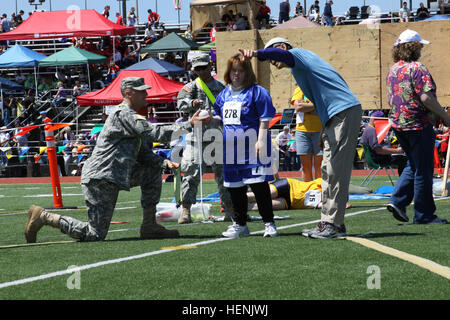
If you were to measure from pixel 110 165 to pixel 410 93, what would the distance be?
303 cm

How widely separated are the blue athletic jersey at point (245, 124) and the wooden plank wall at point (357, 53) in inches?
252

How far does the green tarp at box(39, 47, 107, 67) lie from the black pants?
27587mm

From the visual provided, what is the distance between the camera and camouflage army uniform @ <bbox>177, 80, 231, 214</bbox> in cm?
981

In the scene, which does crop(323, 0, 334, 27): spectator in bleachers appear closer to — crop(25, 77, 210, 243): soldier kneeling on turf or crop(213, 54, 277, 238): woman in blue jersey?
crop(213, 54, 277, 238): woman in blue jersey


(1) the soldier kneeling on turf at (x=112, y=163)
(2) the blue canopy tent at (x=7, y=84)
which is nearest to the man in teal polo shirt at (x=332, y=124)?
(1) the soldier kneeling on turf at (x=112, y=163)

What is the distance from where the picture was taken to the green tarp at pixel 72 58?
3472 centimetres

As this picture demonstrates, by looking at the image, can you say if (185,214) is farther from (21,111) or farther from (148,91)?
(21,111)

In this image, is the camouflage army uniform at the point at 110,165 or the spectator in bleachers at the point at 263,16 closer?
the camouflage army uniform at the point at 110,165

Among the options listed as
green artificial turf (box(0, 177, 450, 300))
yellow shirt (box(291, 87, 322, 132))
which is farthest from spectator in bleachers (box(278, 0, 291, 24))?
green artificial turf (box(0, 177, 450, 300))

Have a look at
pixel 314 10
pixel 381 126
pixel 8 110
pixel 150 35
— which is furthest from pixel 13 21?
pixel 381 126

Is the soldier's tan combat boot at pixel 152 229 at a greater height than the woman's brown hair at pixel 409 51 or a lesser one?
lesser

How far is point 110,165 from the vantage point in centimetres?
764

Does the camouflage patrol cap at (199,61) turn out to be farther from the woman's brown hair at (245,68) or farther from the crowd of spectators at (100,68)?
the crowd of spectators at (100,68)

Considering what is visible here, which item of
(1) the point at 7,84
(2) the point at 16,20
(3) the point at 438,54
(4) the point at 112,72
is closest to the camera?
(3) the point at 438,54
